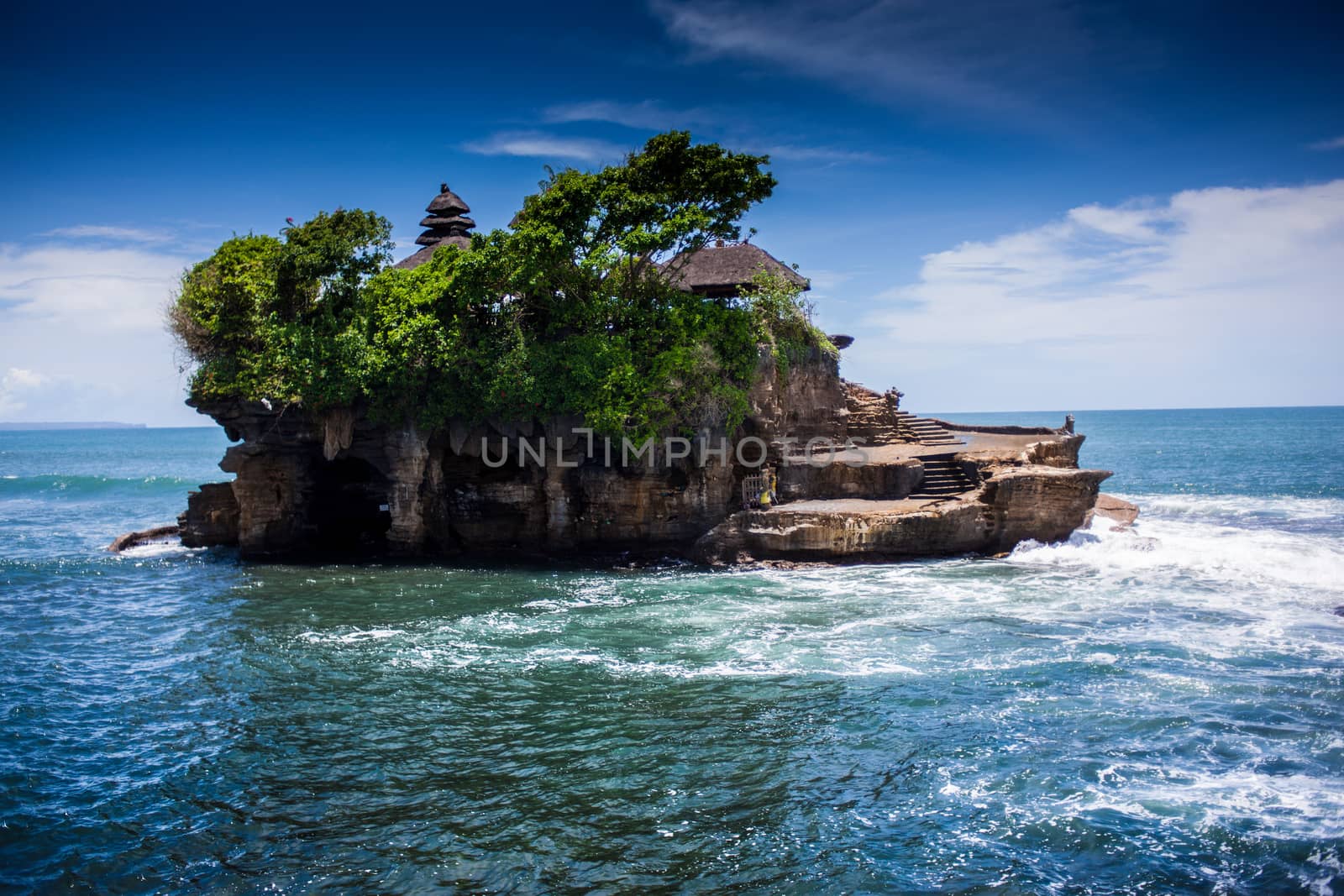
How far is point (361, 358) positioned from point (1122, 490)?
42551 mm

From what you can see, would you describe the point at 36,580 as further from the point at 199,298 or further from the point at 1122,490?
the point at 1122,490

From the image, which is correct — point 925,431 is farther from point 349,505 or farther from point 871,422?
point 349,505

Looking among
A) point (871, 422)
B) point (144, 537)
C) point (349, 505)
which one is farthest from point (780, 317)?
point (144, 537)

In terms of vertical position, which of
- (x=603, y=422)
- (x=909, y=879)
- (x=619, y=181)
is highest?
(x=619, y=181)

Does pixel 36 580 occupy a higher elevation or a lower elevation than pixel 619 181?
lower

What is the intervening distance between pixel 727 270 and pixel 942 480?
33.3ft

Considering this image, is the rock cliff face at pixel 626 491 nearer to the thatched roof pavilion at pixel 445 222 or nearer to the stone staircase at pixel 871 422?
the stone staircase at pixel 871 422

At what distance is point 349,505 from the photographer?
3048cm

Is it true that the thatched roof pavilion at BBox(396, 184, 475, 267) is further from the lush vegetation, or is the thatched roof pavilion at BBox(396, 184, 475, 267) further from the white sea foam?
the white sea foam

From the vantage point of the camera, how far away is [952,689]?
13.9 metres

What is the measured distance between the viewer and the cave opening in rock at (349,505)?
2905cm

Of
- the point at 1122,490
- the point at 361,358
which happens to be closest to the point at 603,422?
the point at 361,358

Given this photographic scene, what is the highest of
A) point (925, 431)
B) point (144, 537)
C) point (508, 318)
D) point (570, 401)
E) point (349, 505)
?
point (508, 318)

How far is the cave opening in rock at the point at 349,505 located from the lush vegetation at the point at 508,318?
535 cm
